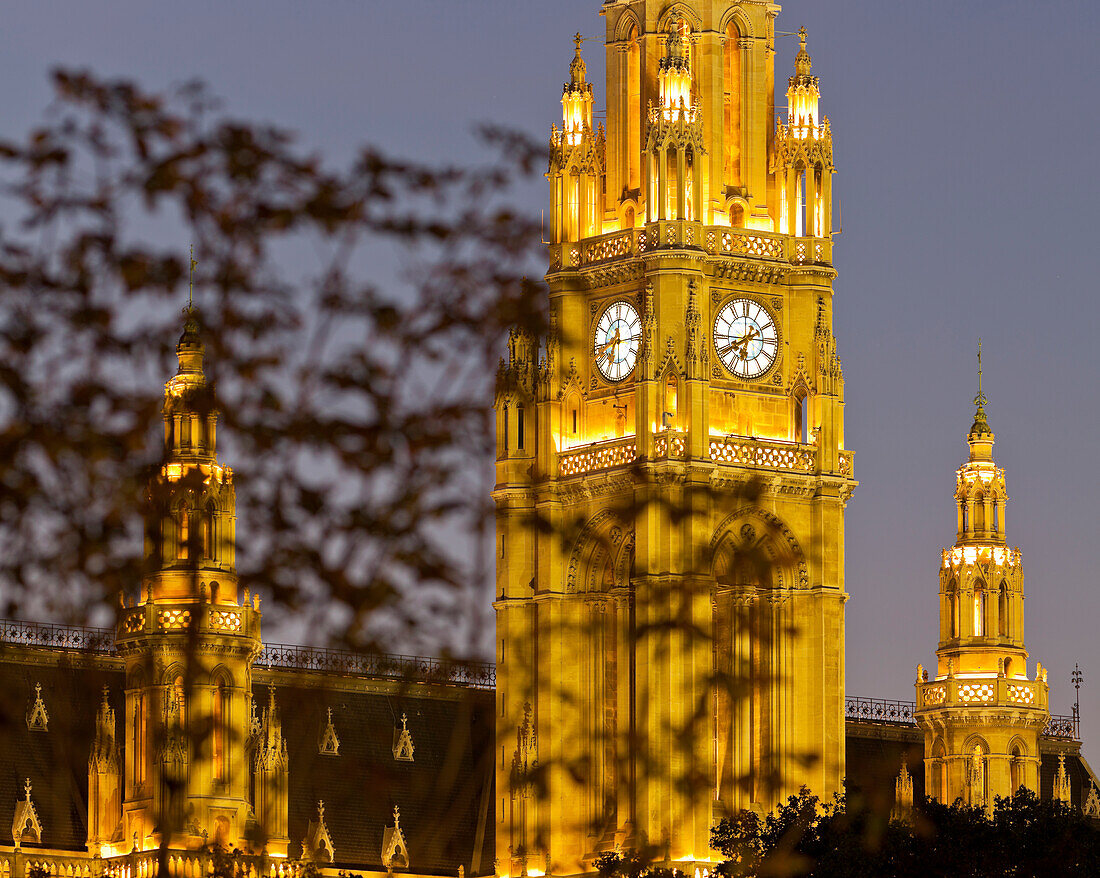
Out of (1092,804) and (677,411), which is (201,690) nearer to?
(677,411)

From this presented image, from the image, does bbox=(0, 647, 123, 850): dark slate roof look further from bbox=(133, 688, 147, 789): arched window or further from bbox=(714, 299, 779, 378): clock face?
bbox=(714, 299, 779, 378): clock face

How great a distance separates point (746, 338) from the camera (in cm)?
12362

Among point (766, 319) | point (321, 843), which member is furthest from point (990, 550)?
point (321, 843)

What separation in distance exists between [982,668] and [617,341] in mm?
21199

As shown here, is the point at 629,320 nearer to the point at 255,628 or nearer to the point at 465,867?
the point at 255,628

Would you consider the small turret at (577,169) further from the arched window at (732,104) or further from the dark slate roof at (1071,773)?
the dark slate roof at (1071,773)

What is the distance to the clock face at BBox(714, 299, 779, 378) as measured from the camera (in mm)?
123375

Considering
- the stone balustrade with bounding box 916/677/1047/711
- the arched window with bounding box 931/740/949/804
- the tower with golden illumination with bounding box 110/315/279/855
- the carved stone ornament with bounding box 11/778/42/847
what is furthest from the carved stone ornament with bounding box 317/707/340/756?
the arched window with bounding box 931/740/949/804

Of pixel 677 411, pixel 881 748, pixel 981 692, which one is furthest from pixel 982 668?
pixel 677 411

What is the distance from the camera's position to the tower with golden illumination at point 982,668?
134500 mm

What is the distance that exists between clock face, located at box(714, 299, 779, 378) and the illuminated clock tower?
8cm

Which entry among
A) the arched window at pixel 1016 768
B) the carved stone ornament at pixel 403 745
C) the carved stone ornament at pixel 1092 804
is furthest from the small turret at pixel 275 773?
the carved stone ornament at pixel 1092 804

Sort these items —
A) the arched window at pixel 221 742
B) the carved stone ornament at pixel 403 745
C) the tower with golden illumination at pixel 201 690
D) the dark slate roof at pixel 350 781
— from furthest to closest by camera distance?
the carved stone ornament at pixel 403 745, the dark slate roof at pixel 350 781, the arched window at pixel 221 742, the tower with golden illumination at pixel 201 690

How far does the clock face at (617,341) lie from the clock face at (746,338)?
2791mm
